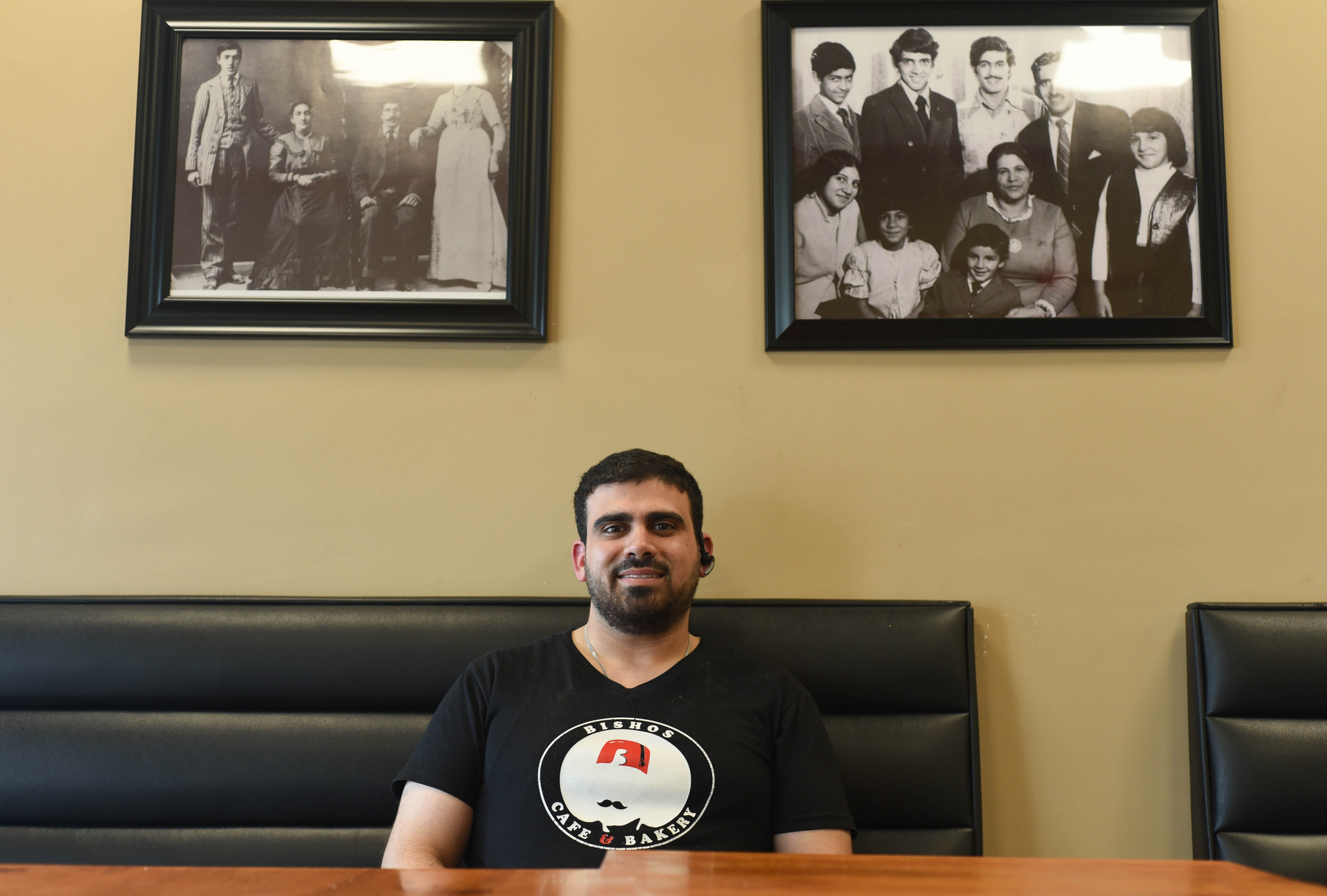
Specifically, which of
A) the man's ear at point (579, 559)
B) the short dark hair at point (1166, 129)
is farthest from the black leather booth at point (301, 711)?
the short dark hair at point (1166, 129)

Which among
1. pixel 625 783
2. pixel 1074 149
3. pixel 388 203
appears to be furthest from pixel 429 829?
pixel 1074 149

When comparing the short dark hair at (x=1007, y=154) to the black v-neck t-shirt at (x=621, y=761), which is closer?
the black v-neck t-shirt at (x=621, y=761)

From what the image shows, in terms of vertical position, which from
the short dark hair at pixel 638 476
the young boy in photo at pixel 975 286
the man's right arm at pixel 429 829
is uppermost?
the young boy in photo at pixel 975 286

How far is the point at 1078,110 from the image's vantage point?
1.79m

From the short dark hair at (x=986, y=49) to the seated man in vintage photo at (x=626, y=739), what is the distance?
43.0 inches

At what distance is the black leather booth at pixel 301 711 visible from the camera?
1561 mm

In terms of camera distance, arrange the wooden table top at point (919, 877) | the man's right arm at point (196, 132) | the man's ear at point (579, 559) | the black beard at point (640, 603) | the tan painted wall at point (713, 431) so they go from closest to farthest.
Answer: the wooden table top at point (919, 877) → the black beard at point (640, 603) → the man's ear at point (579, 559) → the tan painted wall at point (713, 431) → the man's right arm at point (196, 132)

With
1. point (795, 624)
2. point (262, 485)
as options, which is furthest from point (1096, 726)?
point (262, 485)

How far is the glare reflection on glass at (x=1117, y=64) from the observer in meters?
1.80

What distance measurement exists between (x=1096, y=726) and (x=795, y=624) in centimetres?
64

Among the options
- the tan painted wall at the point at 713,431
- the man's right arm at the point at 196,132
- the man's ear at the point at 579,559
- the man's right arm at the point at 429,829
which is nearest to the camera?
the man's right arm at the point at 429,829

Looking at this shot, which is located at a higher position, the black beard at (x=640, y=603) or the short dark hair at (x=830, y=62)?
the short dark hair at (x=830, y=62)

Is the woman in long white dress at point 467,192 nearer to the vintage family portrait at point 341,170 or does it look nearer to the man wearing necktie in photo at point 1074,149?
the vintage family portrait at point 341,170

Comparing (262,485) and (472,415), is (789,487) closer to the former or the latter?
(472,415)
